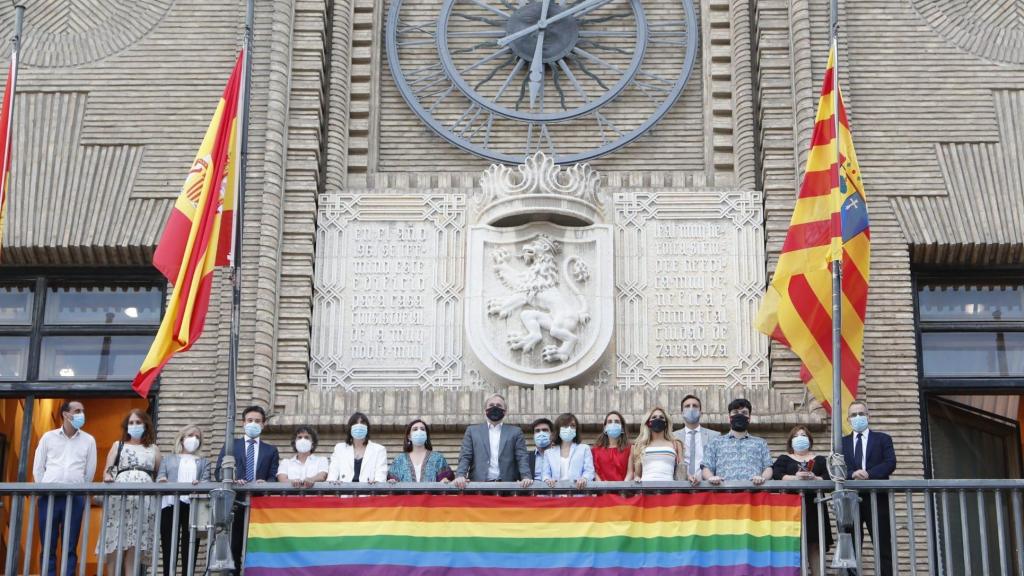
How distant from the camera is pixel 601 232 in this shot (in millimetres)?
17625

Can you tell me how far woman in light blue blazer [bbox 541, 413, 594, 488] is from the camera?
48.4 feet

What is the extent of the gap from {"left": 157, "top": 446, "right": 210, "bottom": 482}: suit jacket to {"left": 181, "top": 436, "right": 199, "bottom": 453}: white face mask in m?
0.09

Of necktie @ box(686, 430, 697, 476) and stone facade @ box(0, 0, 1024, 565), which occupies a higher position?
stone facade @ box(0, 0, 1024, 565)

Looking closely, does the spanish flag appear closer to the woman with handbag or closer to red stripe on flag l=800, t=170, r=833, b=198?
the woman with handbag

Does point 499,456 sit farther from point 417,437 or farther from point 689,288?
point 689,288

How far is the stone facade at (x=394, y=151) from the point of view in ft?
56.4

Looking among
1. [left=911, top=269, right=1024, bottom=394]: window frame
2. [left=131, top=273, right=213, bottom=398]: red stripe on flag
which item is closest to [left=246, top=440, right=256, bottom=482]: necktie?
[left=131, top=273, right=213, bottom=398]: red stripe on flag

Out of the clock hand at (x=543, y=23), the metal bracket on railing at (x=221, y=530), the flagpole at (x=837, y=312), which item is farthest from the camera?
the clock hand at (x=543, y=23)

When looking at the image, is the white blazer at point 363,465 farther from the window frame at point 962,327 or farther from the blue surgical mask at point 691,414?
the window frame at point 962,327

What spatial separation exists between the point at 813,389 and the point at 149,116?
23.4 ft

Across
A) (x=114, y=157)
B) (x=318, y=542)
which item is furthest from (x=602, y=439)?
(x=114, y=157)

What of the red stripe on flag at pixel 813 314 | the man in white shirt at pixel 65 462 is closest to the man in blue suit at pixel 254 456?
the man in white shirt at pixel 65 462

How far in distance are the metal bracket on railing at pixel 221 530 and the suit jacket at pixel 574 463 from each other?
2.53 metres

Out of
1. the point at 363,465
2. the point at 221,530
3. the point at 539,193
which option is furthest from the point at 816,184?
the point at 221,530
